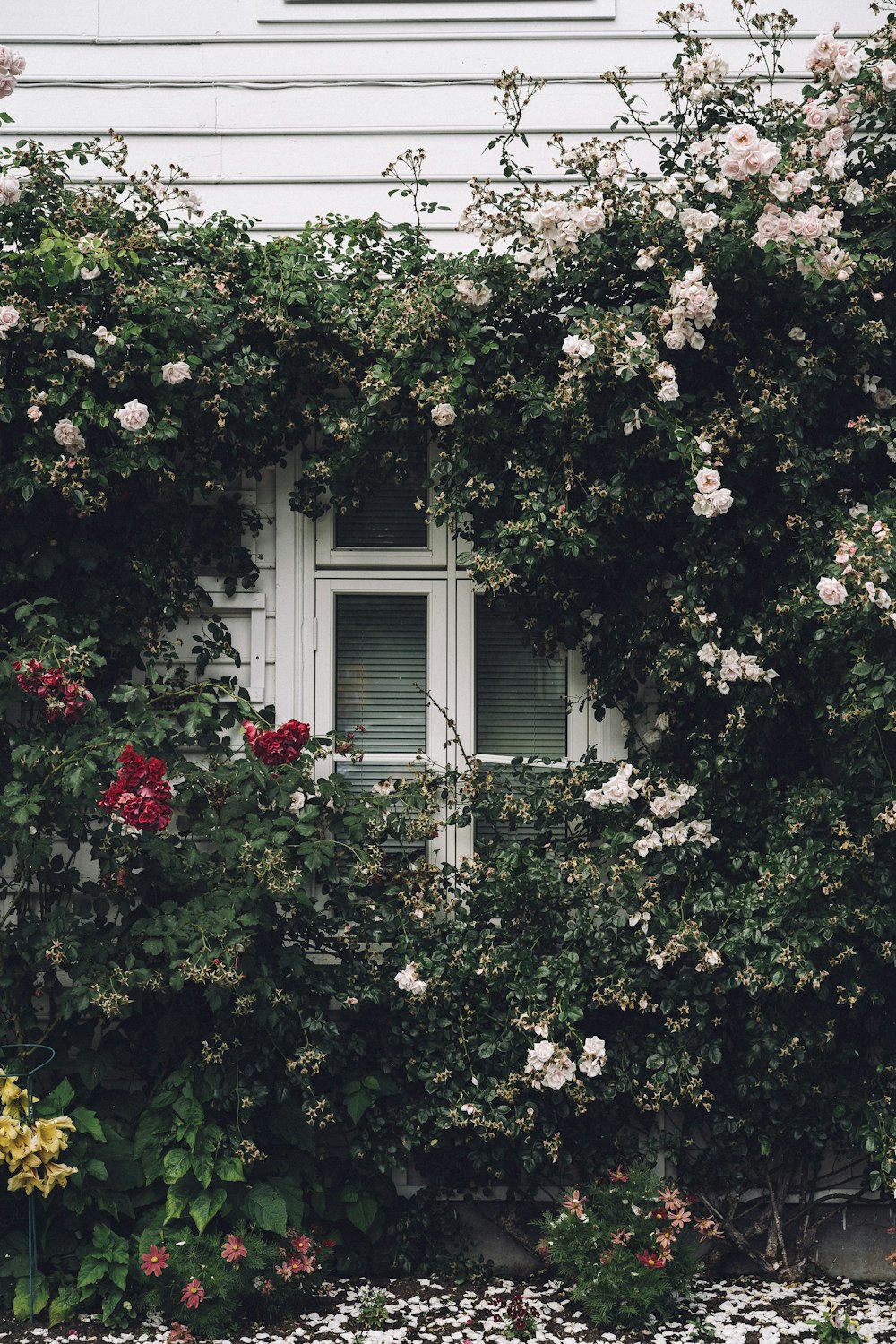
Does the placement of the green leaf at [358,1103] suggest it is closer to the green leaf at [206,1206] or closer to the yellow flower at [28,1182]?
the green leaf at [206,1206]

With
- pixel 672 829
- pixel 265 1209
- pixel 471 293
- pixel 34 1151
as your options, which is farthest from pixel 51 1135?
pixel 471 293

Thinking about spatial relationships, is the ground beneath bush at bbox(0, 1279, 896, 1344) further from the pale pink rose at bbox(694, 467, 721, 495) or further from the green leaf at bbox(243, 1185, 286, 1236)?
the pale pink rose at bbox(694, 467, 721, 495)

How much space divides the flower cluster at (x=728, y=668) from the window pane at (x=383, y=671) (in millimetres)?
1095

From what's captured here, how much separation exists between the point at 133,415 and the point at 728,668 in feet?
7.08

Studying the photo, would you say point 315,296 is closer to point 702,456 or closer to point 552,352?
point 552,352

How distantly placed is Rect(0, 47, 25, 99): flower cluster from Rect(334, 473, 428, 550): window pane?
1.83 m

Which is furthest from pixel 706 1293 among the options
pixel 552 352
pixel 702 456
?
pixel 552 352

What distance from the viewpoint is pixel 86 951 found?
402 cm

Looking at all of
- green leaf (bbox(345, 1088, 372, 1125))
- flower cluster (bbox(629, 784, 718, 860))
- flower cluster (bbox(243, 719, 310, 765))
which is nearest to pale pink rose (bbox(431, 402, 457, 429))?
flower cluster (bbox(243, 719, 310, 765))

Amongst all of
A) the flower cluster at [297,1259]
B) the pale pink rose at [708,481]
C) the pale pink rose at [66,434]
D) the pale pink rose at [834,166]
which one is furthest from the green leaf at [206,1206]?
the pale pink rose at [834,166]

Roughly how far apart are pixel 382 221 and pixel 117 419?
4.07 ft

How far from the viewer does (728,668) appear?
161 inches

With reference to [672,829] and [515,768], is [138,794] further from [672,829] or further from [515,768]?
A: [672,829]

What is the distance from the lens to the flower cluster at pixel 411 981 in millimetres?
4148
